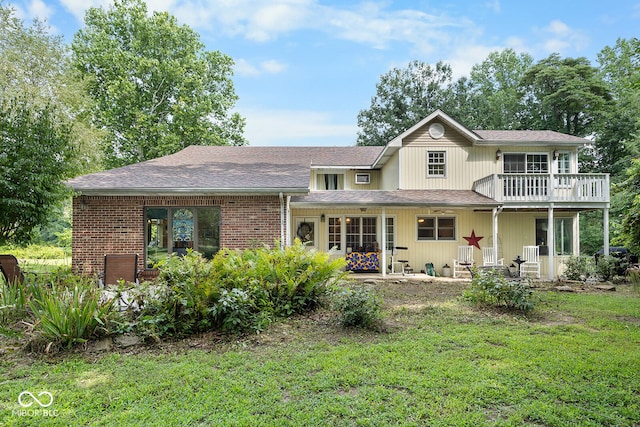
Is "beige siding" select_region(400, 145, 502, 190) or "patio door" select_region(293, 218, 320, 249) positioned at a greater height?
"beige siding" select_region(400, 145, 502, 190)

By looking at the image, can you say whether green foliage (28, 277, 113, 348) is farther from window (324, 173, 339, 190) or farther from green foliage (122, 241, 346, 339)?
window (324, 173, 339, 190)

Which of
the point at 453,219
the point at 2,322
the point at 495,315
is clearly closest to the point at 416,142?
the point at 453,219

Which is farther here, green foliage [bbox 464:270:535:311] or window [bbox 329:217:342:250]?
window [bbox 329:217:342:250]

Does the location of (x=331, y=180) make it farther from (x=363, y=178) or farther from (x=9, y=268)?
(x=9, y=268)

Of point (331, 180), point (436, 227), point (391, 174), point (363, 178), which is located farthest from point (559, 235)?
point (331, 180)

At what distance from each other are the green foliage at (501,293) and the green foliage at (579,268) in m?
6.77

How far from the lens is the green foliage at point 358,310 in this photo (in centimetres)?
562

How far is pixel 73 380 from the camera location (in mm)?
3811

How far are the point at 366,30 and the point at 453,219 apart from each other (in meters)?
8.00

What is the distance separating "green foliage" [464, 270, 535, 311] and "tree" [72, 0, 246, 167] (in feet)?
68.2

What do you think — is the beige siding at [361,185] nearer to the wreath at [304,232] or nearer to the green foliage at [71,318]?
the wreath at [304,232]

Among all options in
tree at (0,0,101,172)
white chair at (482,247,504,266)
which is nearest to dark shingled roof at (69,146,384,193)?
tree at (0,0,101,172)

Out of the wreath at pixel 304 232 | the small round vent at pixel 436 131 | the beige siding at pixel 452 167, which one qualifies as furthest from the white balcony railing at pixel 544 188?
the wreath at pixel 304 232

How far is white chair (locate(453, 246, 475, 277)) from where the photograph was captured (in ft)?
43.5
